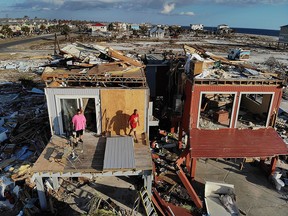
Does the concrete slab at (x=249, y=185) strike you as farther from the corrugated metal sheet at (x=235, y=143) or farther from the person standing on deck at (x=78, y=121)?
the person standing on deck at (x=78, y=121)

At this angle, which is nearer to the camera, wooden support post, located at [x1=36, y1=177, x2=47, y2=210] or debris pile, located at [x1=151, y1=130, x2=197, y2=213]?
wooden support post, located at [x1=36, y1=177, x2=47, y2=210]

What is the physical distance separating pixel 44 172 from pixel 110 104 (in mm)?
4232

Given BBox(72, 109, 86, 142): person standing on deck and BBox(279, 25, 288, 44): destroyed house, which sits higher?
BBox(279, 25, 288, 44): destroyed house

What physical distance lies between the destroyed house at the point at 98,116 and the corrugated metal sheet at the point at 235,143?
2.85 meters

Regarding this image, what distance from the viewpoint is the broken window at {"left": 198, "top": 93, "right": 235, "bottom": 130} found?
45.3ft

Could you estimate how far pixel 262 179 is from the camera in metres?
13.1

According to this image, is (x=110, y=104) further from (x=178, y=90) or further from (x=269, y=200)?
(x=269, y=200)

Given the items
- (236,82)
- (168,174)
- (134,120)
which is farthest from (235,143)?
(134,120)

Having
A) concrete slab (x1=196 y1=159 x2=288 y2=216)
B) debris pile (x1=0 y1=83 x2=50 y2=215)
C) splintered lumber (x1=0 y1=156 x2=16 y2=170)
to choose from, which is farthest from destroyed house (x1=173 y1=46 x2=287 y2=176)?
splintered lumber (x1=0 y1=156 x2=16 y2=170)

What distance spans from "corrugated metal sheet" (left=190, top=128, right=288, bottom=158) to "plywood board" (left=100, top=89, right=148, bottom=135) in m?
3.08

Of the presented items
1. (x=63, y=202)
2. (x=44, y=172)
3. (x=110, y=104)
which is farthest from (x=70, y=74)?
(x=63, y=202)

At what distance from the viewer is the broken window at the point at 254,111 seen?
14.0 metres

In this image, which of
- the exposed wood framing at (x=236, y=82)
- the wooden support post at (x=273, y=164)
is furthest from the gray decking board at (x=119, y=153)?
the wooden support post at (x=273, y=164)

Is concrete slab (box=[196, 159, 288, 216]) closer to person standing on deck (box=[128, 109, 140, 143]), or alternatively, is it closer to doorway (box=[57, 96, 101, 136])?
person standing on deck (box=[128, 109, 140, 143])
